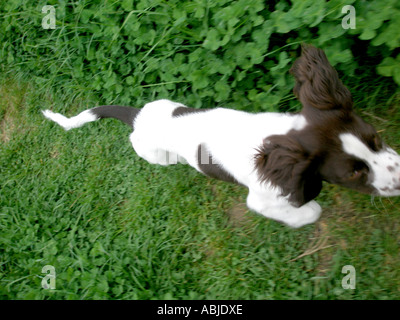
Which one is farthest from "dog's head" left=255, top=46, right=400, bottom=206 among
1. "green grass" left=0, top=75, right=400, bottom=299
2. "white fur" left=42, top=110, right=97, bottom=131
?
"white fur" left=42, top=110, right=97, bottom=131

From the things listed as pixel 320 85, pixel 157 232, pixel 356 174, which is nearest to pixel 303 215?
pixel 356 174

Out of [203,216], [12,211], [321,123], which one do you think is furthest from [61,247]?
[321,123]

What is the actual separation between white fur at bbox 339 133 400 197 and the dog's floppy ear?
214 mm

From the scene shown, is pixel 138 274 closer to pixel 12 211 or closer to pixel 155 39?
pixel 12 211

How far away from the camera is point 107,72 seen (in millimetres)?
3789

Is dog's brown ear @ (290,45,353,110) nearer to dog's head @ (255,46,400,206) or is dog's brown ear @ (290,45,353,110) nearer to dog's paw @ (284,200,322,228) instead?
dog's head @ (255,46,400,206)

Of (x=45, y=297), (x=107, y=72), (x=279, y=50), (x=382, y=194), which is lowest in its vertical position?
(x=45, y=297)

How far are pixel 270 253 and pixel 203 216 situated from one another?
686 mm

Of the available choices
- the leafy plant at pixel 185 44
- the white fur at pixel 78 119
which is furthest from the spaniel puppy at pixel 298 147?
the white fur at pixel 78 119

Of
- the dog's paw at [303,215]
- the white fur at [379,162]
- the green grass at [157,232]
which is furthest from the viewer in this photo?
the green grass at [157,232]

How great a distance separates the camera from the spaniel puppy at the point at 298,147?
2.01 metres

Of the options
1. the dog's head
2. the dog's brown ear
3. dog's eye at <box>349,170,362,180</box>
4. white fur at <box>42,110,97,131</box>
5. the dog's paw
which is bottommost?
the dog's paw

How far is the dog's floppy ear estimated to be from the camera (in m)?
2.03

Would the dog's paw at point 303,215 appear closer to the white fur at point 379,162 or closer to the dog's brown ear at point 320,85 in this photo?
the white fur at point 379,162
